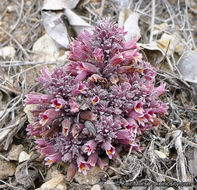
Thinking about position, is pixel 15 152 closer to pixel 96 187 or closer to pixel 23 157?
pixel 23 157

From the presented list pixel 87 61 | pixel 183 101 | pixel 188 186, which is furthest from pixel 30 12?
pixel 188 186

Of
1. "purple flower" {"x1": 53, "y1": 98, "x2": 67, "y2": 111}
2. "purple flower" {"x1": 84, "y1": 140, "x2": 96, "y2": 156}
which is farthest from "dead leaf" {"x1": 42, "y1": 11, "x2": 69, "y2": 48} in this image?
"purple flower" {"x1": 84, "y1": 140, "x2": 96, "y2": 156}

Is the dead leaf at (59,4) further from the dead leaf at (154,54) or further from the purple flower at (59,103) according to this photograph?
the purple flower at (59,103)

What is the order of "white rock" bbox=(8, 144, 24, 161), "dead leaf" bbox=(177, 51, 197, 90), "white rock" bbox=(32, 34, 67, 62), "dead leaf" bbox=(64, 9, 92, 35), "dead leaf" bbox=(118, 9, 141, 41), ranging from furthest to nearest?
"white rock" bbox=(32, 34, 67, 62) → "dead leaf" bbox=(64, 9, 92, 35) → "dead leaf" bbox=(118, 9, 141, 41) → "dead leaf" bbox=(177, 51, 197, 90) → "white rock" bbox=(8, 144, 24, 161)

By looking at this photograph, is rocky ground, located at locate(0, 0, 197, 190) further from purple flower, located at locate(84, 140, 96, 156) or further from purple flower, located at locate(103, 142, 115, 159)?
purple flower, located at locate(84, 140, 96, 156)

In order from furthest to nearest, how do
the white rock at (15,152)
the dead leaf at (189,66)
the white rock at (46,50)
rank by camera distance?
the white rock at (46,50) → the dead leaf at (189,66) → the white rock at (15,152)

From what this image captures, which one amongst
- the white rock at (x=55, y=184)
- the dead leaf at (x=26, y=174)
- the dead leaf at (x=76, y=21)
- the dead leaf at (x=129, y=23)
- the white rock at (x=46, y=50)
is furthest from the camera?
the white rock at (x=46, y=50)

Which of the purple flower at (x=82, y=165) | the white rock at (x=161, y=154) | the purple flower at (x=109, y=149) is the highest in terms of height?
the purple flower at (x=109, y=149)

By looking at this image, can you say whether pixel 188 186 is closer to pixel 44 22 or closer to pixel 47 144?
pixel 47 144

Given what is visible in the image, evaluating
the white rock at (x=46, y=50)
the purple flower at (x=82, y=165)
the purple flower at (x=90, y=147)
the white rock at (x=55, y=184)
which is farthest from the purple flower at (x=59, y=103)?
the white rock at (x=46, y=50)
